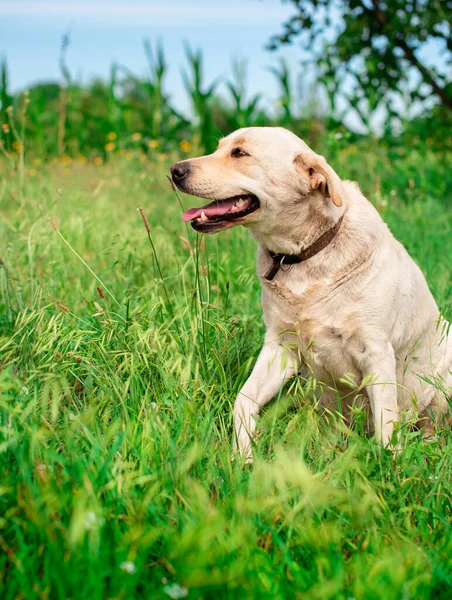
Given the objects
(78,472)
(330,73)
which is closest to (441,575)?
(78,472)

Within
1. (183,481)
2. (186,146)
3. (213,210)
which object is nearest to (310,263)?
(213,210)

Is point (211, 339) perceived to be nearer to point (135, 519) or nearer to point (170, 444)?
point (170, 444)

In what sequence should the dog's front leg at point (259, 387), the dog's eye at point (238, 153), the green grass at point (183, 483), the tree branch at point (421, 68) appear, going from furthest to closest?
the tree branch at point (421, 68)
the dog's eye at point (238, 153)
the dog's front leg at point (259, 387)
the green grass at point (183, 483)

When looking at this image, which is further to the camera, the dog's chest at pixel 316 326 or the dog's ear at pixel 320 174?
the dog's chest at pixel 316 326

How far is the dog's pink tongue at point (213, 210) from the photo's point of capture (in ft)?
9.40

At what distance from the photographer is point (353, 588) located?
1742 mm

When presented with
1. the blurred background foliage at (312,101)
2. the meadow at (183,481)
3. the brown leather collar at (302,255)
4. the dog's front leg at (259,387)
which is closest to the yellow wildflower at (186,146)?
the blurred background foliage at (312,101)

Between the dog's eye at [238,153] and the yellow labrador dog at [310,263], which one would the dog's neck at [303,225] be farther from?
the dog's eye at [238,153]

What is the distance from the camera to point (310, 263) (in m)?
2.91

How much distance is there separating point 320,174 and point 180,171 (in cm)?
62

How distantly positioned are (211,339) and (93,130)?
13.3m

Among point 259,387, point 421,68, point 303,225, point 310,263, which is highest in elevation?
point 421,68

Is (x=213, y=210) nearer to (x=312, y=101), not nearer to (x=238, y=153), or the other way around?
(x=238, y=153)

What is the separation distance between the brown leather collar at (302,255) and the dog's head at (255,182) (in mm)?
142
